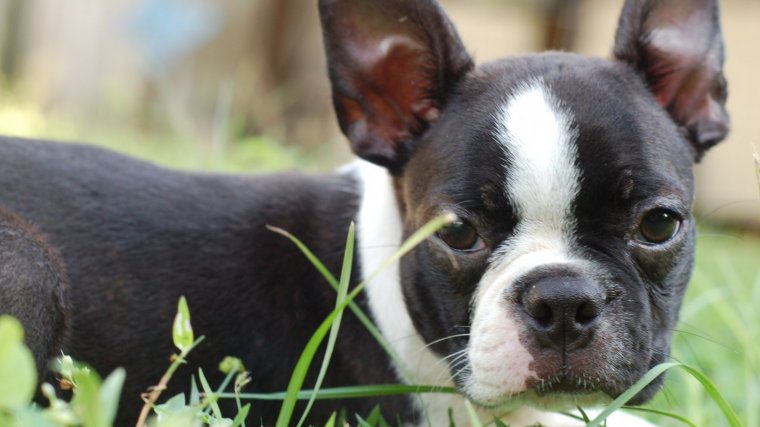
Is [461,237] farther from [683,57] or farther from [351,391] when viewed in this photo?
[683,57]

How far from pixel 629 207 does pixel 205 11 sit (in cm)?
1005

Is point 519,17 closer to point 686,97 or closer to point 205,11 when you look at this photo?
point 205,11

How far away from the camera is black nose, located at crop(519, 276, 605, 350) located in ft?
10.3

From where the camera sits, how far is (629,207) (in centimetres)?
335

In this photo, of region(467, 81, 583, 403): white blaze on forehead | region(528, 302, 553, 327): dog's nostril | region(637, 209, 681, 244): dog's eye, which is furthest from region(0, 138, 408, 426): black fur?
region(637, 209, 681, 244): dog's eye

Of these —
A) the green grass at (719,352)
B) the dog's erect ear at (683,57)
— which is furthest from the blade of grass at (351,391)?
the dog's erect ear at (683,57)

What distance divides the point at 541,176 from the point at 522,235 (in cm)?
23

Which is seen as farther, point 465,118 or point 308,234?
point 308,234

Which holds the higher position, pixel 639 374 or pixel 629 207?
pixel 629 207

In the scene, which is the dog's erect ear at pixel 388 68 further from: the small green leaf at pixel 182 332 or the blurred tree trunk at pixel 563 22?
the blurred tree trunk at pixel 563 22

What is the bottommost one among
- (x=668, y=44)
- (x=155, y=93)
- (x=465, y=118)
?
(x=155, y=93)

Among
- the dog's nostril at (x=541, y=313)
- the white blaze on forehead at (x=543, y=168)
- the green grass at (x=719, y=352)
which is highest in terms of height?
the white blaze on forehead at (x=543, y=168)

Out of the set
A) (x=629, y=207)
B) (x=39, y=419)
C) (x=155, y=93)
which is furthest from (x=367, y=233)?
(x=155, y=93)

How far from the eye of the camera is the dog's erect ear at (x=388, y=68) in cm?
395
